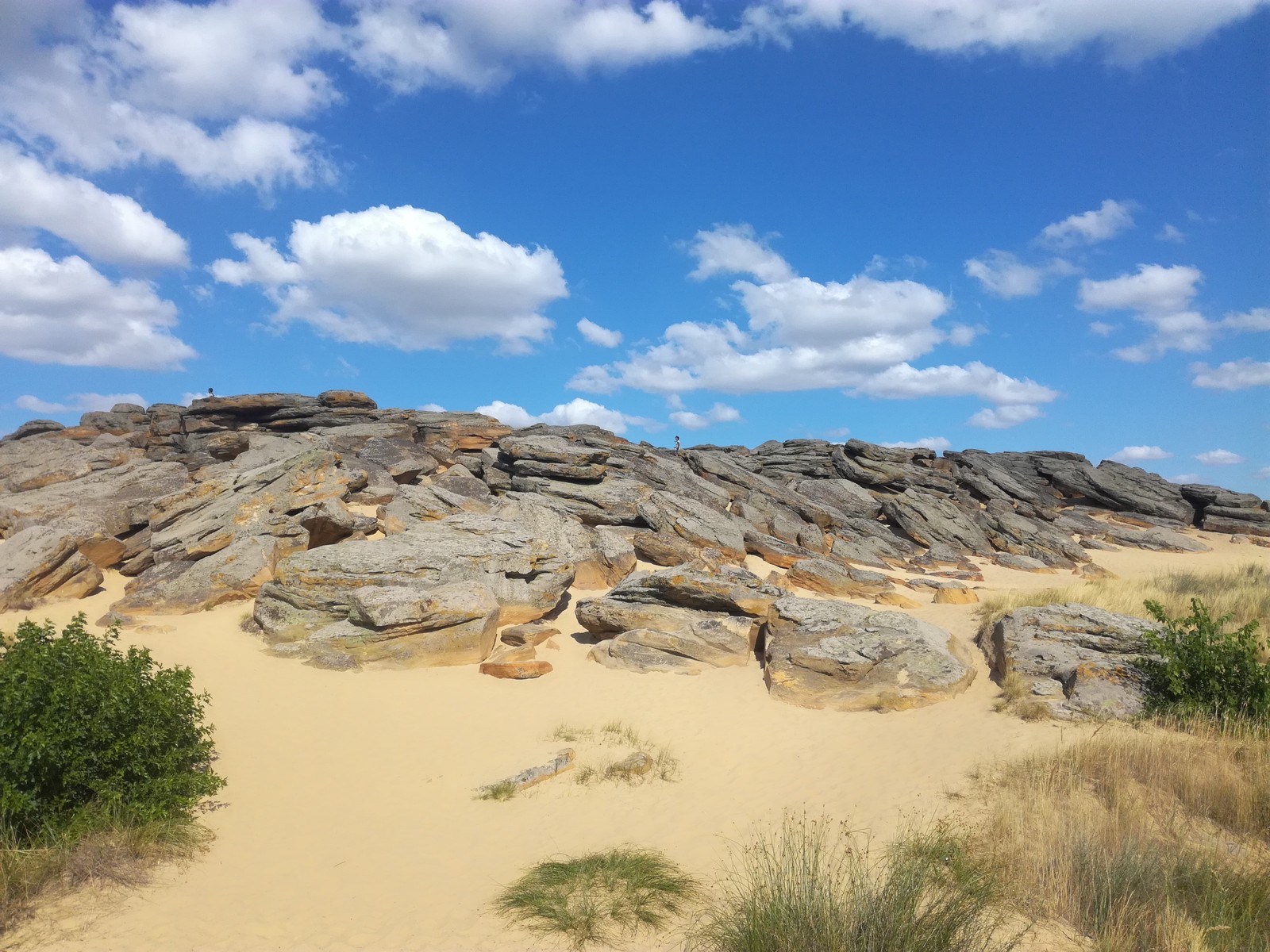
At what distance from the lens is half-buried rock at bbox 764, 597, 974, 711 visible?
12891 mm

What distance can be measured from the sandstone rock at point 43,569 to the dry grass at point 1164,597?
2121 centimetres

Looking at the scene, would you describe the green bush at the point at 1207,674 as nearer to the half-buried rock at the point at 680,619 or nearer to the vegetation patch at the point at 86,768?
the half-buried rock at the point at 680,619

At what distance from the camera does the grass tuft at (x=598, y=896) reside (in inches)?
261

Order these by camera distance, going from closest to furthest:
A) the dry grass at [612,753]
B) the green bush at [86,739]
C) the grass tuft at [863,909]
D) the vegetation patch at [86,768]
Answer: the grass tuft at [863,909]
the vegetation patch at [86,768]
the green bush at [86,739]
the dry grass at [612,753]

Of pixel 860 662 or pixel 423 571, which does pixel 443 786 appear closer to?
pixel 423 571

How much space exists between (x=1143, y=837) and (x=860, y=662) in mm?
6311

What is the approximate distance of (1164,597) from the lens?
18156 mm

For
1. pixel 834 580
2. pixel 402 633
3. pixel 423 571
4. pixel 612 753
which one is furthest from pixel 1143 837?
pixel 834 580

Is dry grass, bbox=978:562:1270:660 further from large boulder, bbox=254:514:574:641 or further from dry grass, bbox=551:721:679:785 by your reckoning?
large boulder, bbox=254:514:574:641

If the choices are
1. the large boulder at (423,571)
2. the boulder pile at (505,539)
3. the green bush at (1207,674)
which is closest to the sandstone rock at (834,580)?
the boulder pile at (505,539)

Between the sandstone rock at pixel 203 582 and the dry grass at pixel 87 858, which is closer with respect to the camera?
the dry grass at pixel 87 858

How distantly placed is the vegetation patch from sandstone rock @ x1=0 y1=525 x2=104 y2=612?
29.6 ft

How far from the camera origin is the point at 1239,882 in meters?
5.95

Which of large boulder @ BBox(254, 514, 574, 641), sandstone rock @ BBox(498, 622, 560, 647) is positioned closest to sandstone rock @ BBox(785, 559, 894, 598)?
large boulder @ BBox(254, 514, 574, 641)
